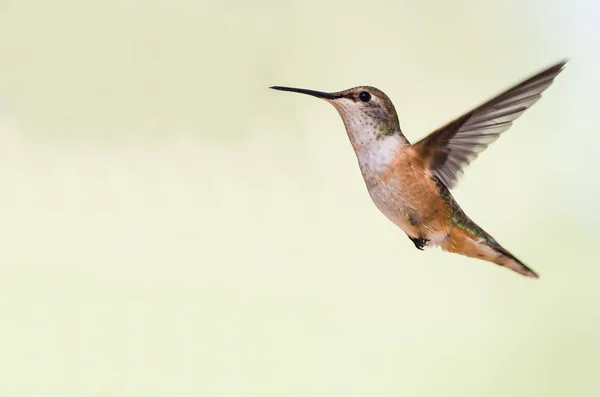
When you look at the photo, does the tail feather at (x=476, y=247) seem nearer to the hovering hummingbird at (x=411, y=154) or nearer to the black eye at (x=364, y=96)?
the hovering hummingbird at (x=411, y=154)

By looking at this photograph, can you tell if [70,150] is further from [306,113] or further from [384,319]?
[384,319]

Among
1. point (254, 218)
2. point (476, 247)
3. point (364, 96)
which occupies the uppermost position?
point (364, 96)

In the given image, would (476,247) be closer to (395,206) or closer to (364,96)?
(395,206)

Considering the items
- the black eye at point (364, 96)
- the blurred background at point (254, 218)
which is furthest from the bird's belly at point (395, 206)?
the blurred background at point (254, 218)

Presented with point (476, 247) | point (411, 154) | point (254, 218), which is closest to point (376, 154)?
point (411, 154)

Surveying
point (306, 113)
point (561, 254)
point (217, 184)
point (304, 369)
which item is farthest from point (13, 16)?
point (561, 254)
